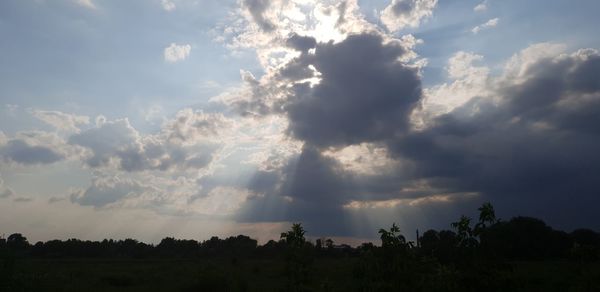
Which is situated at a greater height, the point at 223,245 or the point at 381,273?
the point at 223,245

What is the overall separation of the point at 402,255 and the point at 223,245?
97.7 m

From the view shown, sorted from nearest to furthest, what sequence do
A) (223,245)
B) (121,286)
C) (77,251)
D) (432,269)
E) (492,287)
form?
(492,287) → (432,269) → (121,286) → (77,251) → (223,245)

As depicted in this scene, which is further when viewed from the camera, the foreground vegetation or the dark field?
the dark field

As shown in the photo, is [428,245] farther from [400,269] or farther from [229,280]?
[229,280]

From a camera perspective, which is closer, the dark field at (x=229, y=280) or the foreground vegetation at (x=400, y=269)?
the foreground vegetation at (x=400, y=269)

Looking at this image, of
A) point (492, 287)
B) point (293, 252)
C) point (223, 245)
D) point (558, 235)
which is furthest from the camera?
point (223, 245)

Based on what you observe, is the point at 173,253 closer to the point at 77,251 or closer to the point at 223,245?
the point at 223,245

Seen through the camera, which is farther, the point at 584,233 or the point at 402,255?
the point at 584,233

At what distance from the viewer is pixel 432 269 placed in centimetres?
755

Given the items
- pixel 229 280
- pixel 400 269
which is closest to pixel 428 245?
pixel 400 269

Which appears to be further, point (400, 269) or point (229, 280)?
point (229, 280)

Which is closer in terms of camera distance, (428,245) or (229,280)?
(428,245)

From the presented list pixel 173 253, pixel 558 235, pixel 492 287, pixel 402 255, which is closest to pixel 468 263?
pixel 492 287

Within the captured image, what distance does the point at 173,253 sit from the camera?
96.6m
